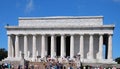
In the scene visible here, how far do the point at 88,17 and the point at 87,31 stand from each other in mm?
3948

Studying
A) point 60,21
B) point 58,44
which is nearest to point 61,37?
point 60,21

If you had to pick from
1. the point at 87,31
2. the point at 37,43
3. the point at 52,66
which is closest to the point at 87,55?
the point at 87,31

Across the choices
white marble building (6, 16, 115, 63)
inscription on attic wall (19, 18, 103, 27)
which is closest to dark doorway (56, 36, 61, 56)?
white marble building (6, 16, 115, 63)

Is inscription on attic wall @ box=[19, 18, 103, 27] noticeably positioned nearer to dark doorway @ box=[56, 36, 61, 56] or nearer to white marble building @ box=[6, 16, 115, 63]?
white marble building @ box=[6, 16, 115, 63]

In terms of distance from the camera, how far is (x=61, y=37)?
273 ft

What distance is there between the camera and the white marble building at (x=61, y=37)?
81.6 meters

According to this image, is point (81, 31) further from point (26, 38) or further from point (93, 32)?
point (26, 38)

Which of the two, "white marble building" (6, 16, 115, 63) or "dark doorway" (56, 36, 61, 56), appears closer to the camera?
"white marble building" (6, 16, 115, 63)

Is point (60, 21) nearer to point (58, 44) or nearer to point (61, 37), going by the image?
point (61, 37)

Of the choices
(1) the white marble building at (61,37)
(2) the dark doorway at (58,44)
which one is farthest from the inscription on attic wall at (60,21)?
(2) the dark doorway at (58,44)

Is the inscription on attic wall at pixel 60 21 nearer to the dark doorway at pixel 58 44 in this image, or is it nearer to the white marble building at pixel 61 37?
the white marble building at pixel 61 37

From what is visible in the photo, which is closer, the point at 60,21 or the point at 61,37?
the point at 61,37

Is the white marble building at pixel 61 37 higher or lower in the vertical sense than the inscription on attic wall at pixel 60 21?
lower

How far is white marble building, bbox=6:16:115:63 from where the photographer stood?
268 ft
